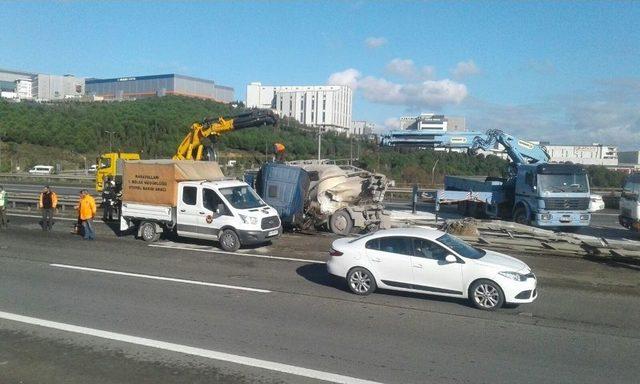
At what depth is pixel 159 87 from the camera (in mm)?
149250

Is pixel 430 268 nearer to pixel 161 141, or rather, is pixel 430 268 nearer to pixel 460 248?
pixel 460 248

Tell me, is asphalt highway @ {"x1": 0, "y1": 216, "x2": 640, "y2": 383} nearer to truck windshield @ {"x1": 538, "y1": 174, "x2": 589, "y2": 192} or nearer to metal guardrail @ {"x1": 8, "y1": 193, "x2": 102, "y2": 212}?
truck windshield @ {"x1": 538, "y1": 174, "x2": 589, "y2": 192}

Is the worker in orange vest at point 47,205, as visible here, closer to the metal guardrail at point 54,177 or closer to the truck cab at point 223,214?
the truck cab at point 223,214

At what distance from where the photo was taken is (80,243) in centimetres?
1792

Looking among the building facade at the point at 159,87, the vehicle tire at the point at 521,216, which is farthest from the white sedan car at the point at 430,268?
the building facade at the point at 159,87

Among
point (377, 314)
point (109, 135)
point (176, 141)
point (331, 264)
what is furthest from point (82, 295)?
point (109, 135)

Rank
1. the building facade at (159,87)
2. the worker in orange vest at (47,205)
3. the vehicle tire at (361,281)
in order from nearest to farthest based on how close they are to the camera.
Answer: the vehicle tire at (361,281) < the worker in orange vest at (47,205) < the building facade at (159,87)

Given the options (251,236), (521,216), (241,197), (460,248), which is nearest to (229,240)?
(251,236)

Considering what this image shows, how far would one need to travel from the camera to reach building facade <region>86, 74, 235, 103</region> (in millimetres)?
146562

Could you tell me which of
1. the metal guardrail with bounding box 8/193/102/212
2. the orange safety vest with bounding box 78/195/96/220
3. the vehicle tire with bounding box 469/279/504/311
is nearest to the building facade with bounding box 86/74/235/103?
the metal guardrail with bounding box 8/193/102/212

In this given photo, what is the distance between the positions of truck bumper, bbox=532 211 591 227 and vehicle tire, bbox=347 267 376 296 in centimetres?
1374

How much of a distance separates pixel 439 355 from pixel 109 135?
66.9 metres

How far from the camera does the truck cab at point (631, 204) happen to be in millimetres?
21484

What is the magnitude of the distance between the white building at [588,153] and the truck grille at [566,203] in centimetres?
2489
